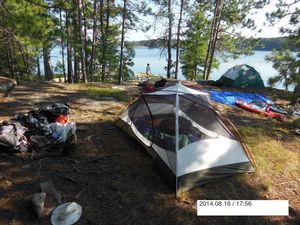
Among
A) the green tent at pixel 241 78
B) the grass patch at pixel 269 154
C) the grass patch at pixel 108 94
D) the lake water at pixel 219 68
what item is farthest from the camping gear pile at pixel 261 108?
the lake water at pixel 219 68

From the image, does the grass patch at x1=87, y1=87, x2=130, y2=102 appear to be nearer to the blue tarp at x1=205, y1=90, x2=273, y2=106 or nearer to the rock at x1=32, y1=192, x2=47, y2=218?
the blue tarp at x1=205, y1=90, x2=273, y2=106

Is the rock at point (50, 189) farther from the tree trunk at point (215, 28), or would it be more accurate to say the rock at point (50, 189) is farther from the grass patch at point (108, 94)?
the tree trunk at point (215, 28)

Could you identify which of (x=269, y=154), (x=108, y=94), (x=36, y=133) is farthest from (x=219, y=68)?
(x=36, y=133)

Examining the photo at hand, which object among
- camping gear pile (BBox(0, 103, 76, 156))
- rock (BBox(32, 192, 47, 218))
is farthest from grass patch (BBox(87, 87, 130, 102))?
rock (BBox(32, 192, 47, 218))

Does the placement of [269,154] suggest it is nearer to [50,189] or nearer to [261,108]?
[261,108]

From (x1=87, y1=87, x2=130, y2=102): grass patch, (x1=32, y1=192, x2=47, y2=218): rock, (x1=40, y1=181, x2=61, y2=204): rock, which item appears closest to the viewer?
(x1=32, y1=192, x2=47, y2=218): rock

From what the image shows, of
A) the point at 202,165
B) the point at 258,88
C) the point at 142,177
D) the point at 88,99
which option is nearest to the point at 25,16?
the point at 88,99

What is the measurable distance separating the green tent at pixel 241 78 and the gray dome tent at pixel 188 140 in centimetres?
781

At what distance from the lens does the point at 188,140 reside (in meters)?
4.48

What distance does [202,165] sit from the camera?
171 inches

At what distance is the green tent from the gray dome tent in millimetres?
7812

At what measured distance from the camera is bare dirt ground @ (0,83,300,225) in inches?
140

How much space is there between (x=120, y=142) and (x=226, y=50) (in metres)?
18.1

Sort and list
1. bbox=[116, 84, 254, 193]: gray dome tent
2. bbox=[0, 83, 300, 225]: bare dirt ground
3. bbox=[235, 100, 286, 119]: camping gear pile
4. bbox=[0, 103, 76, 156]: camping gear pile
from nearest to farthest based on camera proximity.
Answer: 1. bbox=[0, 83, 300, 225]: bare dirt ground
2. bbox=[116, 84, 254, 193]: gray dome tent
3. bbox=[0, 103, 76, 156]: camping gear pile
4. bbox=[235, 100, 286, 119]: camping gear pile
